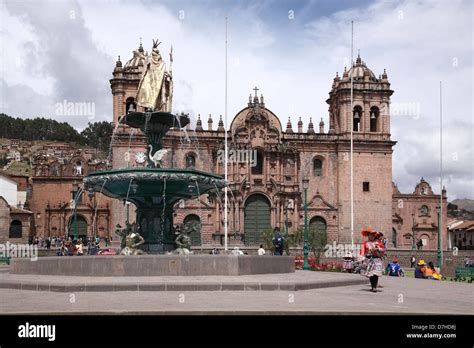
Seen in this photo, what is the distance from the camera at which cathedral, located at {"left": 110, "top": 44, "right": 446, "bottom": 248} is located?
47.4 metres

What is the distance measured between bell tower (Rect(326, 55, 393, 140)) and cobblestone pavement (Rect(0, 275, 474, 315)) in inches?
1422

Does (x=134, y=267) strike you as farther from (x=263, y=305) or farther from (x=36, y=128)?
(x=36, y=128)

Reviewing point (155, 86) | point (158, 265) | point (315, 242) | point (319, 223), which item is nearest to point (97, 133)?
point (319, 223)

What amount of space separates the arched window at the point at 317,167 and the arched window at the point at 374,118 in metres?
4.67

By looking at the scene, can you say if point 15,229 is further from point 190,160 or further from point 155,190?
point 155,190

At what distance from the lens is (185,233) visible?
1939 cm

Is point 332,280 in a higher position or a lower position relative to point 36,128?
lower

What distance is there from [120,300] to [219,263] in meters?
3.97

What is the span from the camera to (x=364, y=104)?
5000cm

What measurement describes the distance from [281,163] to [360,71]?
9350mm

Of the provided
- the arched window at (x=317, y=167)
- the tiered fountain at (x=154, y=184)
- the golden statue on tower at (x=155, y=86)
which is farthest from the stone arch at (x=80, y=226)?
the golden statue on tower at (x=155, y=86)

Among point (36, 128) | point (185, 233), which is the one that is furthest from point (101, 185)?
point (36, 128)

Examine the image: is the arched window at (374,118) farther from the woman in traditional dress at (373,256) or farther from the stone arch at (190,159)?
the woman in traditional dress at (373,256)
